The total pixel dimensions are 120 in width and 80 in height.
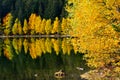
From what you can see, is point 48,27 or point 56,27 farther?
point 48,27

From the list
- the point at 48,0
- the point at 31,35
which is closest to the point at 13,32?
the point at 31,35

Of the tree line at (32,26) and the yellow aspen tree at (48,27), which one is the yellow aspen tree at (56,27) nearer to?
the tree line at (32,26)

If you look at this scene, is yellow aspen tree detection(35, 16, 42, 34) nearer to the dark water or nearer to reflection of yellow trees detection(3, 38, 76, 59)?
reflection of yellow trees detection(3, 38, 76, 59)

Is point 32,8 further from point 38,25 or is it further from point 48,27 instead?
point 48,27

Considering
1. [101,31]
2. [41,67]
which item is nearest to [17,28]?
[41,67]

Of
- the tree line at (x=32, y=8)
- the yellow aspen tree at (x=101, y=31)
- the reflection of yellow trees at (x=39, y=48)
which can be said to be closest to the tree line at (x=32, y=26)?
the tree line at (x=32, y=8)

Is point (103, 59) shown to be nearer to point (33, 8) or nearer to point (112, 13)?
point (112, 13)

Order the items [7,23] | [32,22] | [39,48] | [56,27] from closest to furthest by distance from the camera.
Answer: [39,48]
[56,27]
[32,22]
[7,23]

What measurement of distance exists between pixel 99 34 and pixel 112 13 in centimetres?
169

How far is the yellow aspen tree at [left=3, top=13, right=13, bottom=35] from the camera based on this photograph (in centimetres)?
14712

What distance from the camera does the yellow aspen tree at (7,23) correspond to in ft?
483

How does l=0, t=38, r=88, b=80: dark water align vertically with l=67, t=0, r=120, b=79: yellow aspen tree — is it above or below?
below

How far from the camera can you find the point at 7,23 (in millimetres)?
151125

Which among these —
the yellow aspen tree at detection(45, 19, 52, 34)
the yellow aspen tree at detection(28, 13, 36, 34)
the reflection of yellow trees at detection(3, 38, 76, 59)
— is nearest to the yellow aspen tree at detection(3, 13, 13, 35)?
the yellow aspen tree at detection(28, 13, 36, 34)
